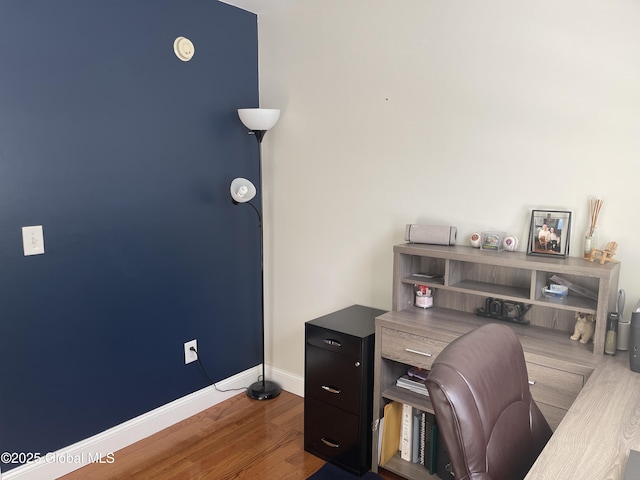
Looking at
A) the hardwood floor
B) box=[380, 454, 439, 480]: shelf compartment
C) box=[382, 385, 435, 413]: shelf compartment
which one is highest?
box=[382, 385, 435, 413]: shelf compartment

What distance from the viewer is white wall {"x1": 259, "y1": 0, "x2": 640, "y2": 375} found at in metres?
2.05

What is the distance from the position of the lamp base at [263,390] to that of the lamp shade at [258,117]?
1.63 m

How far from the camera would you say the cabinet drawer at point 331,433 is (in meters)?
2.39

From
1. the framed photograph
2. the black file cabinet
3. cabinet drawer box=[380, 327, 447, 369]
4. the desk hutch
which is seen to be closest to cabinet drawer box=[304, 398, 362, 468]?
the black file cabinet

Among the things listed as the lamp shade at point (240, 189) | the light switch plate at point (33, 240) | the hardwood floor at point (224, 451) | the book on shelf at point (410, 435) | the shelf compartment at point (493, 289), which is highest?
the lamp shade at point (240, 189)

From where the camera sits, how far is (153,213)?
8.73 ft

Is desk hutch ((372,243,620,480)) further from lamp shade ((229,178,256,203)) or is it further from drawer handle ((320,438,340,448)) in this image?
lamp shade ((229,178,256,203))

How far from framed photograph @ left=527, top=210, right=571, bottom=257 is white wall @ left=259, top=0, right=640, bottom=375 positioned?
59mm

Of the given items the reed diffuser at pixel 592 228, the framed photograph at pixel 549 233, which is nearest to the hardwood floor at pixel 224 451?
the framed photograph at pixel 549 233

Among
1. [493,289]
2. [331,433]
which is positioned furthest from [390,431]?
[493,289]

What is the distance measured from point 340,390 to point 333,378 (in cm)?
7

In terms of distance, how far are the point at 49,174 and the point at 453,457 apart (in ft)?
6.67

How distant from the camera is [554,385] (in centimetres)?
184

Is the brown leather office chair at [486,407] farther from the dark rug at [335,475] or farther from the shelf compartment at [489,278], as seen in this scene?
the dark rug at [335,475]
